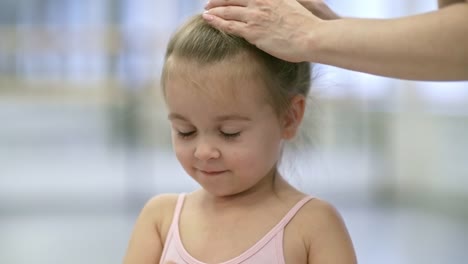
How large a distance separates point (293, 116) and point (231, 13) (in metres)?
0.22

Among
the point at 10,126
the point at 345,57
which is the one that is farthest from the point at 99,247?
the point at 10,126

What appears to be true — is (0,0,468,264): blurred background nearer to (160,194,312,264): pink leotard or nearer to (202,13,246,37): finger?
(160,194,312,264): pink leotard

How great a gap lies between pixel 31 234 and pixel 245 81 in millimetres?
2602

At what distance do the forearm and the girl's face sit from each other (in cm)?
14

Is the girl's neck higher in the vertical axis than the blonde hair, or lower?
lower

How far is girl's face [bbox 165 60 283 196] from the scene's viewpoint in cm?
124

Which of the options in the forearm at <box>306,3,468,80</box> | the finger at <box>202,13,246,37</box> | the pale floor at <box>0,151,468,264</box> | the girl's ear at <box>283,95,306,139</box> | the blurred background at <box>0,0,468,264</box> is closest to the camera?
the forearm at <box>306,3,468,80</box>

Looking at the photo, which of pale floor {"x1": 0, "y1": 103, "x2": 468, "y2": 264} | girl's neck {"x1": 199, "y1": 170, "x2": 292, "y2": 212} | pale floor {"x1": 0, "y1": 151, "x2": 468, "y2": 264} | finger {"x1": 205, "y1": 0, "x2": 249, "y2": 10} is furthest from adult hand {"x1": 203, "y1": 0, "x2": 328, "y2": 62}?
pale floor {"x1": 0, "y1": 151, "x2": 468, "y2": 264}

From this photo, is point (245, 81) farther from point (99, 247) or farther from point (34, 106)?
point (34, 106)

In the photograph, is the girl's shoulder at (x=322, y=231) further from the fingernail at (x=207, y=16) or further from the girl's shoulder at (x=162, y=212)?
the fingernail at (x=207, y=16)

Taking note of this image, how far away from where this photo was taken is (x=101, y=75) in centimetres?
583

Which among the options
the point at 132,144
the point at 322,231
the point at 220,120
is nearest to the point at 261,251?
the point at 322,231

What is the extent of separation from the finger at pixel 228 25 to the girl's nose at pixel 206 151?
0.60 ft

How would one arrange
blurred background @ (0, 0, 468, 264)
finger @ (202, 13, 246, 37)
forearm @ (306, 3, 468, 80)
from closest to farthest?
forearm @ (306, 3, 468, 80), finger @ (202, 13, 246, 37), blurred background @ (0, 0, 468, 264)
